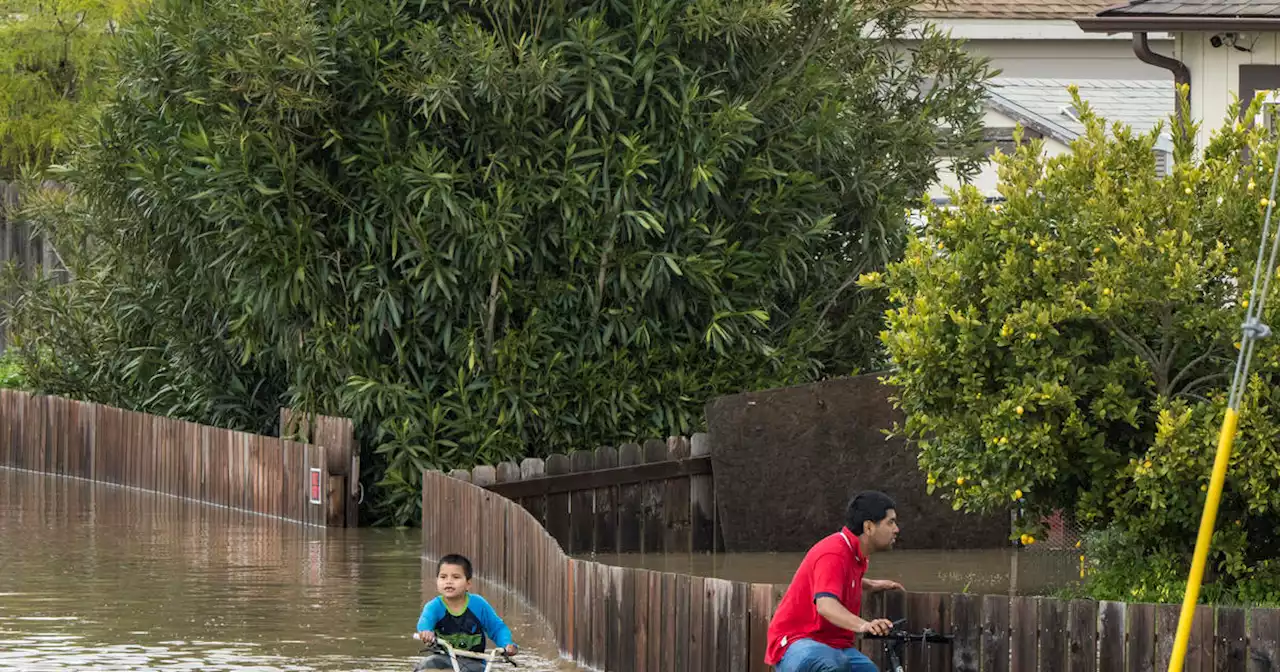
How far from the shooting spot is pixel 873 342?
22906 mm

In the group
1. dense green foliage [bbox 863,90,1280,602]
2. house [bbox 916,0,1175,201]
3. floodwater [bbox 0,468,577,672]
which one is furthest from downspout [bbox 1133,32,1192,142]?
house [bbox 916,0,1175,201]

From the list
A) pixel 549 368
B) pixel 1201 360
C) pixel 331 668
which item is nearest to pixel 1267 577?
pixel 1201 360

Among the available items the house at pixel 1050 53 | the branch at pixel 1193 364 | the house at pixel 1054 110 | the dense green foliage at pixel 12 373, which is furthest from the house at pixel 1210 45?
the dense green foliage at pixel 12 373

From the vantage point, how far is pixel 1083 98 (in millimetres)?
31047

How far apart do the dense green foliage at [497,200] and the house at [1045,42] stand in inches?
560

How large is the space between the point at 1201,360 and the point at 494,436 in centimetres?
984

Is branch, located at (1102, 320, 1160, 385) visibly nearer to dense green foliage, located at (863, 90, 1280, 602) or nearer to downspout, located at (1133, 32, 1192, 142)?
dense green foliage, located at (863, 90, 1280, 602)

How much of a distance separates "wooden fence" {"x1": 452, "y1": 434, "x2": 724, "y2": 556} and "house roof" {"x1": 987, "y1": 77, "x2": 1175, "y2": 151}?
38.2 feet

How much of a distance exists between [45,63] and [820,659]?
99.3 ft

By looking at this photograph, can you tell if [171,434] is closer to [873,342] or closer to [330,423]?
[330,423]

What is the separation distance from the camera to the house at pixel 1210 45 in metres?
20.2

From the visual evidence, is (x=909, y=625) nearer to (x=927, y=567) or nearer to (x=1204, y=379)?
(x=1204, y=379)

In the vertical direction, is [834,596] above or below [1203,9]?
below

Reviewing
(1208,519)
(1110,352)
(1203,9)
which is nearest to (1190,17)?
(1203,9)
